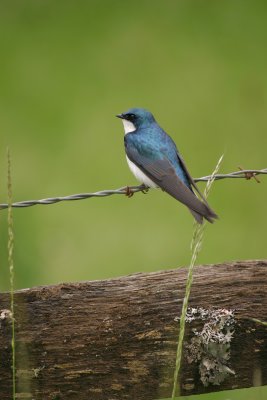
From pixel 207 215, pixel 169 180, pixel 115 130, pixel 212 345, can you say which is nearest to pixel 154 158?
pixel 169 180

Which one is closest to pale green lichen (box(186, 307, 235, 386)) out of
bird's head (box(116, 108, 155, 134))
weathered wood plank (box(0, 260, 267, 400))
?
weathered wood plank (box(0, 260, 267, 400))

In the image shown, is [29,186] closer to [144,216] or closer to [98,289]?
[144,216]

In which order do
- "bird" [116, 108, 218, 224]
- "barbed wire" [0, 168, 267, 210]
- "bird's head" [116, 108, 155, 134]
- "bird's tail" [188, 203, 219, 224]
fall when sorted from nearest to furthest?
"barbed wire" [0, 168, 267, 210] < "bird's tail" [188, 203, 219, 224] < "bird" [116, 108, 218, 224] < "bird's head" [116, 108, 155, 134]

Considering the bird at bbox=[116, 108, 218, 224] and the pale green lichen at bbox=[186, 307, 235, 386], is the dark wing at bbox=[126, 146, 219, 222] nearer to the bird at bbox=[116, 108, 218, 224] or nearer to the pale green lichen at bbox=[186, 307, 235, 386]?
the bird at bbox=[116, 108, 218, 224]

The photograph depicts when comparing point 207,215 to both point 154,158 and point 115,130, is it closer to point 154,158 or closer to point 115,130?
point 154,158

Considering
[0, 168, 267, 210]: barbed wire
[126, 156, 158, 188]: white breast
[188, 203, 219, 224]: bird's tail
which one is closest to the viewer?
[0, 168, 267, 210]: barbed wire

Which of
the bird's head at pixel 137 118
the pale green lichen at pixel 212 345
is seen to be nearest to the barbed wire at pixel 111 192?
the bird's head at pixel 137 118

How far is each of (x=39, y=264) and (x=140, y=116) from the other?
118cm

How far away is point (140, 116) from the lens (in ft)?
20.3

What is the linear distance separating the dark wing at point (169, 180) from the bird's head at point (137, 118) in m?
0.22

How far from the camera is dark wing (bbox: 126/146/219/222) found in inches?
198

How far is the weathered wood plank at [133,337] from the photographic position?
3.79 metres

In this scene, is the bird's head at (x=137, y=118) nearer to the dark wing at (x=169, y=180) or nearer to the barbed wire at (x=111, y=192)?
the dark wing at (x=169, y=180)

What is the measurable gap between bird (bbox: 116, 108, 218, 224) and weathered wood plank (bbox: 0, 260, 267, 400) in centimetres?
143
